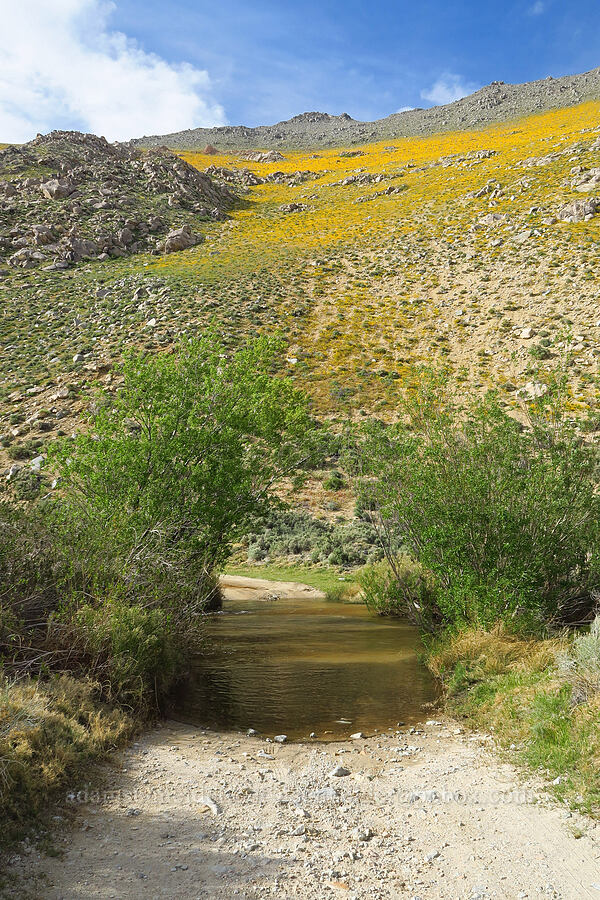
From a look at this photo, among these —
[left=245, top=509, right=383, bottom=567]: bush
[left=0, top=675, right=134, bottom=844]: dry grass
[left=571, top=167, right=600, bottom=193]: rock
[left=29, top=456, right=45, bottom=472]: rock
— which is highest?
[left=571, top=167, right=600, bottom=193]: rock

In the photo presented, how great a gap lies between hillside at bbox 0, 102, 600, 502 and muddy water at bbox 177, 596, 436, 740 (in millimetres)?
16835

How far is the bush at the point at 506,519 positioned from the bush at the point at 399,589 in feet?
4.90

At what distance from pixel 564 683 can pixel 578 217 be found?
1957 inches

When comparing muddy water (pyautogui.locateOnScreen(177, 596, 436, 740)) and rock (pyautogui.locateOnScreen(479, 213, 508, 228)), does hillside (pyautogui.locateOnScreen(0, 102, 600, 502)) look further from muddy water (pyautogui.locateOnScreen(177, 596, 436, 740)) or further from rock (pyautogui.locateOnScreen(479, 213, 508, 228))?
muddy water (pyautogui.locateOnScreen(177, 596, 436, 740))

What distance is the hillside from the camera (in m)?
37.5

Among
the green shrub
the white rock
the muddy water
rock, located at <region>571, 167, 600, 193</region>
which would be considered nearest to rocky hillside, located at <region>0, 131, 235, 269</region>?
rock, located at <region>571, 167, 600, 193</region>

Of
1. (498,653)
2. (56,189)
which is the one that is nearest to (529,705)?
(498,653)

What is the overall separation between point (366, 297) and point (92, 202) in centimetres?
3312

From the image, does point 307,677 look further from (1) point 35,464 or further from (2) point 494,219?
(2) point 494,219

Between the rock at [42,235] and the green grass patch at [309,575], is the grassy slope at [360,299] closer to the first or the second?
the green grass patch at [309,575]

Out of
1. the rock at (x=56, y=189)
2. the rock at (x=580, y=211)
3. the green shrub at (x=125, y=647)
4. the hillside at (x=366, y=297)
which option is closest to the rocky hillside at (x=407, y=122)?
the hillside at (x=366, y=297)

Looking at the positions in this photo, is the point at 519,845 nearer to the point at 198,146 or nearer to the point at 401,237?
the point at 401,237

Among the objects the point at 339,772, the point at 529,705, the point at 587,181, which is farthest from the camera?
the point at 587,181

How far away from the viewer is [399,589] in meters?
15.8
